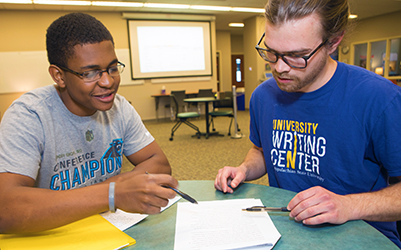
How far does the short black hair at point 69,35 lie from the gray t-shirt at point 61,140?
0.17m

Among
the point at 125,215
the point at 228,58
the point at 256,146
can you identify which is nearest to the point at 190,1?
the point at 228,58

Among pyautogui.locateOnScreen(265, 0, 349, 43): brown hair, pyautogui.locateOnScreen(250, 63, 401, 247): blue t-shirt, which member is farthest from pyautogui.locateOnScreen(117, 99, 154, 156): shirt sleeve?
pyautogui.locateOnScreen(265, 0, 349, 43): brown hair

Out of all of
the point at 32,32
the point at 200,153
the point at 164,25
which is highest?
the point at 164,25

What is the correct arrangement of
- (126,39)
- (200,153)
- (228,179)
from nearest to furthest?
1. (228,179)
2. (200,153)
3. (126,39)

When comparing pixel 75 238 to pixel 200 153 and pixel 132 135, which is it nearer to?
pixel 132 135

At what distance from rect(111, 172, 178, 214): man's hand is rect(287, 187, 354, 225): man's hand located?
344 millimetres

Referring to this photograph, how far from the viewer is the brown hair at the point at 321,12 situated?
851 mm

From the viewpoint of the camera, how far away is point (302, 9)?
851mm

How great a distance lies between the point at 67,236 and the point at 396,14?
10.9m

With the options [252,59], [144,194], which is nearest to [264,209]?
[144,194]

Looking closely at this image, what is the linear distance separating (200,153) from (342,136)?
10.6 feet

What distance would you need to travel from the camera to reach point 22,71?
6445 mm

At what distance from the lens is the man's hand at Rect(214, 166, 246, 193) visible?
943mm

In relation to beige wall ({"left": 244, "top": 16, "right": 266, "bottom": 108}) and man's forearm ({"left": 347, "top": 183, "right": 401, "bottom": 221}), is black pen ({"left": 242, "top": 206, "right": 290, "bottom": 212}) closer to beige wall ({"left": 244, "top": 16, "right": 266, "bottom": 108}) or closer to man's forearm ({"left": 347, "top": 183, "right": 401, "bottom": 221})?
man's forearm ({"left": 347, "top": 183, "right": 401, "bottom": 221})
